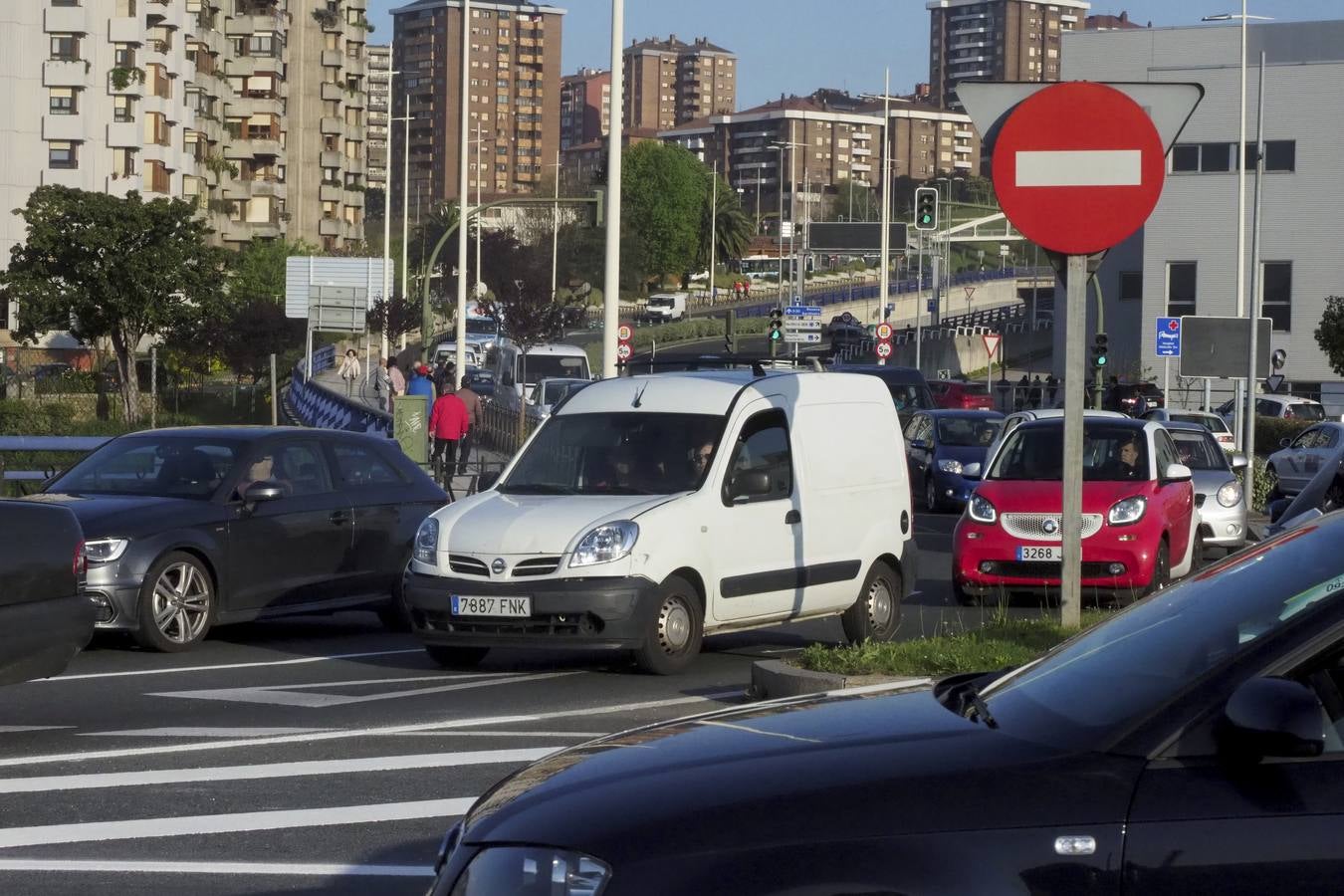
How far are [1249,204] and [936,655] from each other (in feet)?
178

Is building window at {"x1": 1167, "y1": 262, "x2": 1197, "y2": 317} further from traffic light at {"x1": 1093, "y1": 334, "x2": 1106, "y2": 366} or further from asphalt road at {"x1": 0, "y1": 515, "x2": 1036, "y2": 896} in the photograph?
asphalt road at {"x1": 0, "y1": 515, "x2": 1036, "y2": 896}

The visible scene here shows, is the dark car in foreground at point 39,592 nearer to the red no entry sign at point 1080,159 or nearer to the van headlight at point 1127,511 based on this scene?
the red no entry sign at point 1080,159

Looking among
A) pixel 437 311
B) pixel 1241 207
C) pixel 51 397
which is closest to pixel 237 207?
pixel 437 311

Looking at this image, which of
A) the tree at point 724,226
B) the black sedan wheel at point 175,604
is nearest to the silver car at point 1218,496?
the black sedan wheel at point 175,604

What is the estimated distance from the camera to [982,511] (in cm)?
1641

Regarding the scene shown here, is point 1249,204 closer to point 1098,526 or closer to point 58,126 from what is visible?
point 1098,526

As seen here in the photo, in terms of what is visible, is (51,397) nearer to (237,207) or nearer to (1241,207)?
(1241,207)

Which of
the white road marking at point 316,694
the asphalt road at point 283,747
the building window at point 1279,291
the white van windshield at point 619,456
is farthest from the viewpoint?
the building window at point 1279,291

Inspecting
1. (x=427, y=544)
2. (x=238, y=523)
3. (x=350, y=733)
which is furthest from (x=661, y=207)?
(x=350, y=733)

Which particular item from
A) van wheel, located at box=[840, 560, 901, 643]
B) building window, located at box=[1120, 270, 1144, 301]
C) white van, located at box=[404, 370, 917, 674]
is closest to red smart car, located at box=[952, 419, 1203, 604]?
white van, located at box=[404, 370, 917, 674]

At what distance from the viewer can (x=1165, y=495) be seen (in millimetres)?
16484

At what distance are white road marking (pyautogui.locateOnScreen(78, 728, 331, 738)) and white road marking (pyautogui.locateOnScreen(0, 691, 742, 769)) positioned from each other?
0.39 feet

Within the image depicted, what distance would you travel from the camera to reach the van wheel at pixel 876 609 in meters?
13.0

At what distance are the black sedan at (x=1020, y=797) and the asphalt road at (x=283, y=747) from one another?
2899 millimetres
